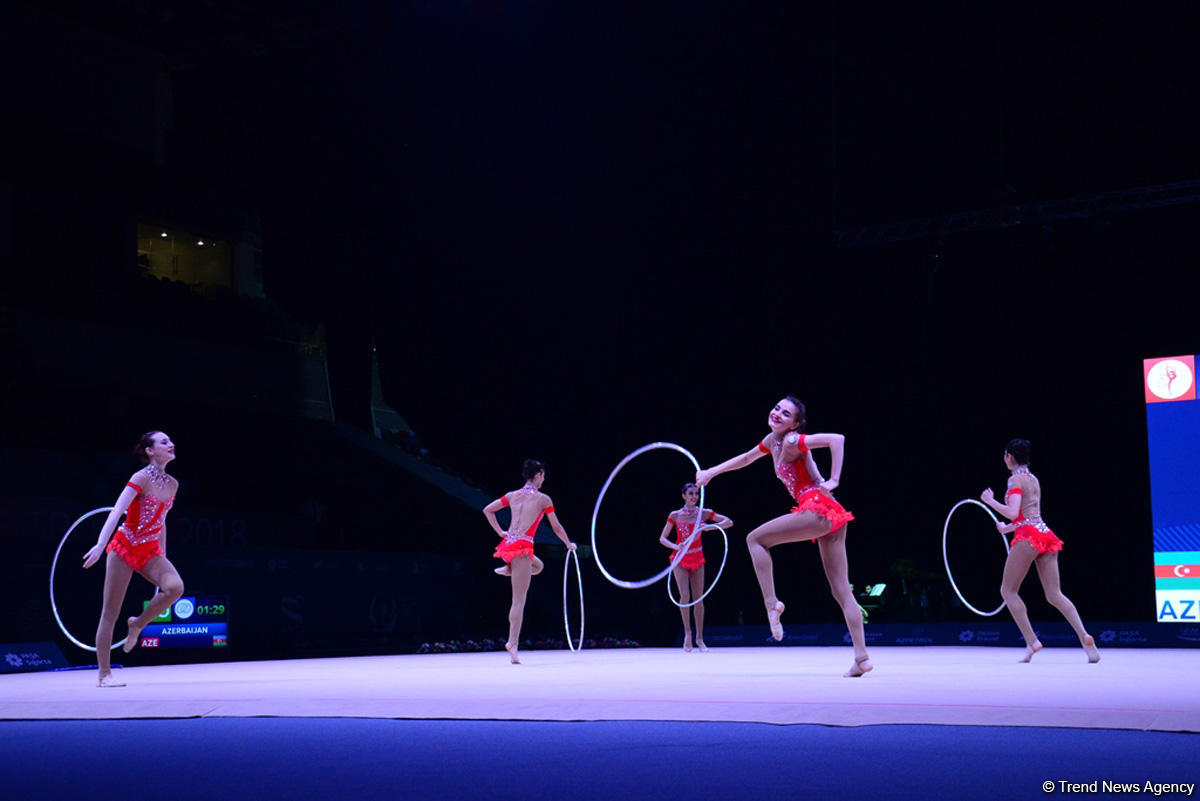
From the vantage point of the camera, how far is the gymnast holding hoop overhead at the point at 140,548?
8641 mm

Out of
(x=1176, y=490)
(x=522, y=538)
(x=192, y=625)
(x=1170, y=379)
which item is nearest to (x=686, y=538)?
(x=522, y=538)

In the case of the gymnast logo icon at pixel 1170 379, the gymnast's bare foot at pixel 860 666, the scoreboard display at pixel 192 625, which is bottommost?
the scoreboard display at pixel 192 625

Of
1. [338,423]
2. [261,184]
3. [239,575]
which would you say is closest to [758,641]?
[239,575]

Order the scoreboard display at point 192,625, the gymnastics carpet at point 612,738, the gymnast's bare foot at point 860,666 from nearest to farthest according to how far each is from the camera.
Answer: the gymnastics carpet at point 612,738, the gymnast's bare foot at point 860,666, the scoreboard display at point 192,625

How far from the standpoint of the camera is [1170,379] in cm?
1541

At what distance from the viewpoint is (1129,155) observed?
1433cm

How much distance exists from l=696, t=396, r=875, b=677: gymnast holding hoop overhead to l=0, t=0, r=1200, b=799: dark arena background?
1.30 metres

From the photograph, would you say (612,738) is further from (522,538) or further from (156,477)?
(522,538)

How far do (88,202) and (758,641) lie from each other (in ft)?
43.6

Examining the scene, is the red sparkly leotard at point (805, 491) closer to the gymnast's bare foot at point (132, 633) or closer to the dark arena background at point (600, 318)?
the dark arena background at point (600, 318)

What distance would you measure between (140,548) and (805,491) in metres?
4.59

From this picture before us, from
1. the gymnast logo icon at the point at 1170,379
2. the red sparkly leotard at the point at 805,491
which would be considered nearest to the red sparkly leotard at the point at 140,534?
the red sparkly leotard at the point at 805,491

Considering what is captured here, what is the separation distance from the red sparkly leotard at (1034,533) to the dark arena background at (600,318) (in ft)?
3.77

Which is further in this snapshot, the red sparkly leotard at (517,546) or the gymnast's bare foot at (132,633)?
the red sparkly leotard at (517,546)
